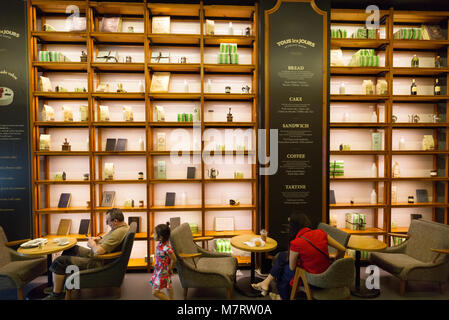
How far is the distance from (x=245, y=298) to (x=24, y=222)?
143 inches

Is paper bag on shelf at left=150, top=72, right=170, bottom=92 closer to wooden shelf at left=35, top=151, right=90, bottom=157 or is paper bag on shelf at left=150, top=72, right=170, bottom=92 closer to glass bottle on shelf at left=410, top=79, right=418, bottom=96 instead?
wooden shelf at left=35, top=151, right=90, bottom=157

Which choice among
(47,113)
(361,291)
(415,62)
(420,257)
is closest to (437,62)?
(415,62)

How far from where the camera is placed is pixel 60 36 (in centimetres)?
404

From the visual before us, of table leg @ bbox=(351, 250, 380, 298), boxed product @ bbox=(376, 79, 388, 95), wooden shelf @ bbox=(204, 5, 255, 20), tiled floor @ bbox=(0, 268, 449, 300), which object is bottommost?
tiled floor @ bbox=(0, 268, 449, 300)

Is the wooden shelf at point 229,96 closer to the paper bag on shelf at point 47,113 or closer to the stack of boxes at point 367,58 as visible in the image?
the stack of boxes at point 367,58

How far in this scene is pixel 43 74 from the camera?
4293 millimetres

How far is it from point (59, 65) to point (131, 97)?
A: 1221mm

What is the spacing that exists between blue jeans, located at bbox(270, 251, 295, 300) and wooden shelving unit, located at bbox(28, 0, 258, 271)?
108cm

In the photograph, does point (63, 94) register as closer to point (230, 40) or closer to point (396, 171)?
point (230, 40)

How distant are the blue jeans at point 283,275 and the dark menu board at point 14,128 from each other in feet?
12.8

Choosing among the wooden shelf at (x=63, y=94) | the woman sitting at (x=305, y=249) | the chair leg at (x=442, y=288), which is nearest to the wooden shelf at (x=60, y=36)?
the wooden shelf at (x=63, y=94)

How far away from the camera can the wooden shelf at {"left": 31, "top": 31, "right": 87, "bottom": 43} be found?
3.96 metres

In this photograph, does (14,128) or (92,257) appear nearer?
(92,257)

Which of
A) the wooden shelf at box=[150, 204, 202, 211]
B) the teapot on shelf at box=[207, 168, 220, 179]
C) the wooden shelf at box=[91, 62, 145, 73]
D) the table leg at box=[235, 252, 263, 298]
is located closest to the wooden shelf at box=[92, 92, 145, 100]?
the wooden shelf at box=[91, 62, 145, 73]
